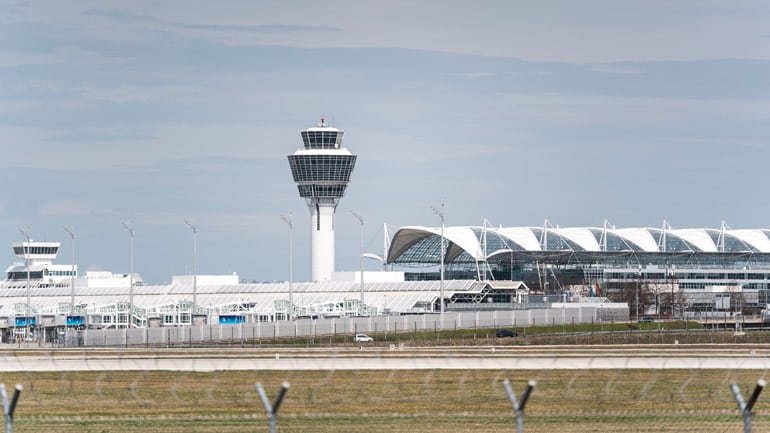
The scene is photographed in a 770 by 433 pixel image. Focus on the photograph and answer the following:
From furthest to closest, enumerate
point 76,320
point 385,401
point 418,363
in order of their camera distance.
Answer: point 76,320, point 418,363, point 385,401

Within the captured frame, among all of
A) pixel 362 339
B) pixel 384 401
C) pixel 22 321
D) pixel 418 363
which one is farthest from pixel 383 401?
pixel 22 321

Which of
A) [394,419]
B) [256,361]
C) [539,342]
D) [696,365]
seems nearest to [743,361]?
[696,365]

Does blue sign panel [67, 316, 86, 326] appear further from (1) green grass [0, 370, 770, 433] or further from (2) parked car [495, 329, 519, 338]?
(1) green grass [0, 370, 770, 433]

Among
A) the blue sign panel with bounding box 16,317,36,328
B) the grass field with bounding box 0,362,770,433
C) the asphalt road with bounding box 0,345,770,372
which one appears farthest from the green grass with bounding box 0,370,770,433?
the blue sign panel with bounding box 16,317,36,328

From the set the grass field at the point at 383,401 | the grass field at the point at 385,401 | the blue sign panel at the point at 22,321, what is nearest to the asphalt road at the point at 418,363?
the grass field at the point at 385,401

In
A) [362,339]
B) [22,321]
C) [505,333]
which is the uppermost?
[22,321]

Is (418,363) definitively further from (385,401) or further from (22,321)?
(22,321)

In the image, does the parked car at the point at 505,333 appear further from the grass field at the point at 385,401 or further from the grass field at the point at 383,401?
the grass field at the point at 385,401

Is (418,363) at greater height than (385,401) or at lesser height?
greater

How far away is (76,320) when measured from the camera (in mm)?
159500

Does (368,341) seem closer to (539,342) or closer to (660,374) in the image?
(539,342)

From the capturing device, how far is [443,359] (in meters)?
73.6

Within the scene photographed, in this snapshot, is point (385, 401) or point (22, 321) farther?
point (22, 321)

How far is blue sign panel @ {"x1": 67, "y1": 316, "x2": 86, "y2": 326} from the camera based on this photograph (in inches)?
6171
